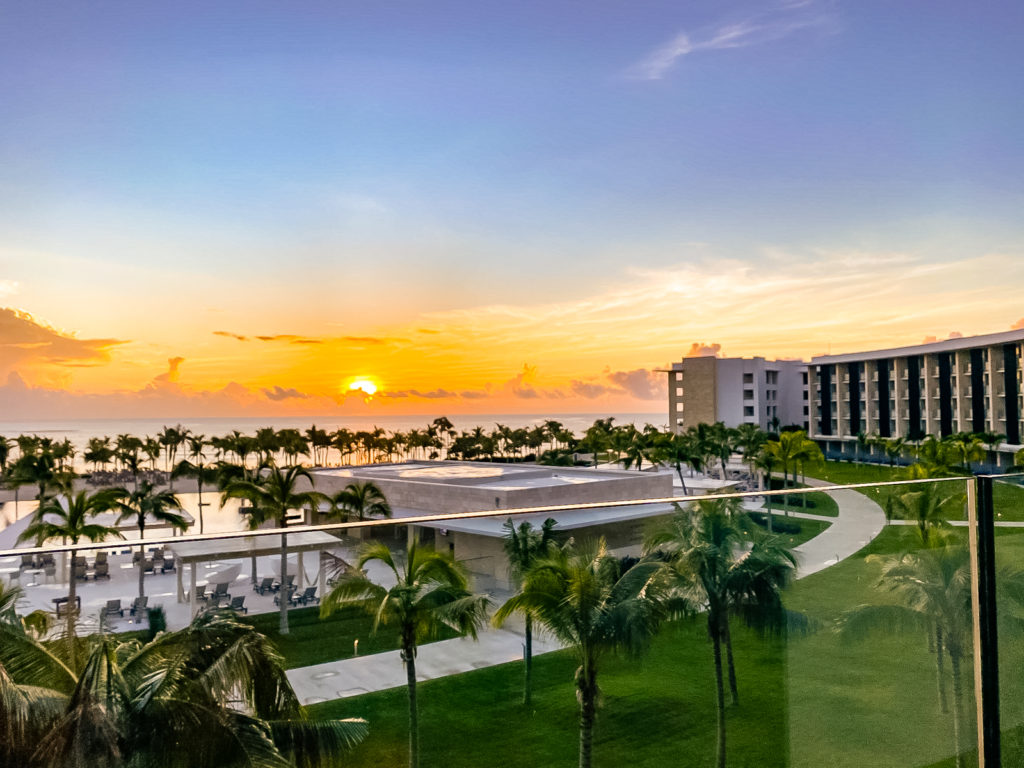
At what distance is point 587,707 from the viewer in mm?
2693

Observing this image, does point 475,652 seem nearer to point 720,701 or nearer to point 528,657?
point 528,657

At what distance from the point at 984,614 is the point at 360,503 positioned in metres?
21.9

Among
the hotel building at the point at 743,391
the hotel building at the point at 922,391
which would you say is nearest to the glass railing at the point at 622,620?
the hotel building at the point at 922,391

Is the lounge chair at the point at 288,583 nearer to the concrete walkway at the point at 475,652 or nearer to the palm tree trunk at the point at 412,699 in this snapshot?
the concrete walkway at the point at 475,652

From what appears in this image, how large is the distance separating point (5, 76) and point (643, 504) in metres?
61.8

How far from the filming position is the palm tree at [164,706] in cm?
192

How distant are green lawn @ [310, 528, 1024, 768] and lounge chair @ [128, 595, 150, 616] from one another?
57cm

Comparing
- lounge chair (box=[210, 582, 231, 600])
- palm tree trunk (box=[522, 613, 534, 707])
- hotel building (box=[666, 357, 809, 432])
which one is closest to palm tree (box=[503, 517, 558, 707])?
palm tree trunk (box=[522, 613, 534, 707])

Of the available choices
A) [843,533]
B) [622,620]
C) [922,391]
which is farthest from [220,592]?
[922,391]

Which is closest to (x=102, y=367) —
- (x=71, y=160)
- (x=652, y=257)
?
(x=71, y=160)

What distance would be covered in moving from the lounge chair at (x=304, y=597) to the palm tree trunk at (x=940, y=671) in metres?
2.66

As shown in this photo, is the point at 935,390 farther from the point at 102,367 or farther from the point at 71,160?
the point at 102,367

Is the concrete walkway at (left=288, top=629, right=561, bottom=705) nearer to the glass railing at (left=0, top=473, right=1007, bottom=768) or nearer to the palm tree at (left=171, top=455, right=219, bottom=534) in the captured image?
the glass railing at (left=0, top=473, right=1007, bottom=768)

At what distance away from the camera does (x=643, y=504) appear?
2.57m
